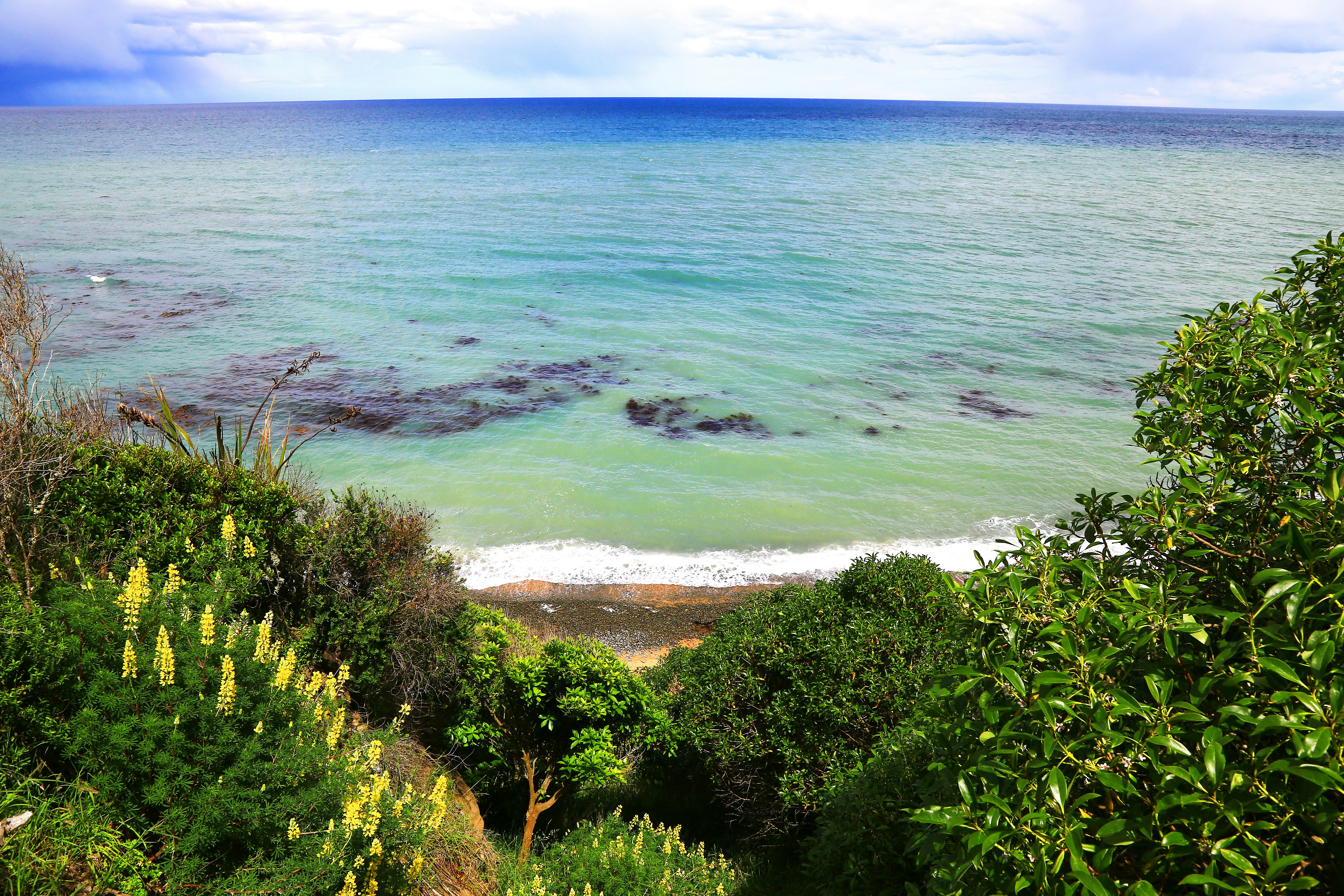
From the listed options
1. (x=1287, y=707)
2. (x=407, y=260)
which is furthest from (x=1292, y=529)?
(x=407, y=260)

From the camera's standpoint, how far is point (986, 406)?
21625 millimetres

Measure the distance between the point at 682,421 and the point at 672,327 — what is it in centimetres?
827

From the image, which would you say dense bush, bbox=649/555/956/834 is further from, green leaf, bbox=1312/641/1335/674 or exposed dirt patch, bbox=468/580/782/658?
green leaf, bbox=1312/641/1335/674

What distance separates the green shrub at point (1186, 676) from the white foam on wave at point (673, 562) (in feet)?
35.6

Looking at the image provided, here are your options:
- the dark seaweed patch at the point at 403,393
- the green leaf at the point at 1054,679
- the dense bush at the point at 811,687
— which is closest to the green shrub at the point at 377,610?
the dense bush at the point at 811,687

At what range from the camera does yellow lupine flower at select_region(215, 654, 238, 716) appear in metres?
4.43

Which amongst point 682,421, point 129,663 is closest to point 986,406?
point 682,421

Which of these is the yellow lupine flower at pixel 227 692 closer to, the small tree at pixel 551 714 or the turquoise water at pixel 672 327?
the small tree at pixel 551 714

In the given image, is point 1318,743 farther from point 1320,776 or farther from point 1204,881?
point 1204,881

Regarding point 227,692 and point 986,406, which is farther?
point 986,406

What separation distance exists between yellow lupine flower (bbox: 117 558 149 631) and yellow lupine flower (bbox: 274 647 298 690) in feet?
2.98

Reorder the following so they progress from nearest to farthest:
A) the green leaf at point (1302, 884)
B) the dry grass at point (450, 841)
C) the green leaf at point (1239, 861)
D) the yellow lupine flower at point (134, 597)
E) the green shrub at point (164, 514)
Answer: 1. the green leaf at point (1302, 884)
2. the green leaf at point (1239, 861)
3. the yellow lupine flower at point (134, 597)
4. the dry grass at point (450, 841)
5. the green shrub at point (164, 514)

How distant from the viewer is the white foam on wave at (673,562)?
13969 millimetres

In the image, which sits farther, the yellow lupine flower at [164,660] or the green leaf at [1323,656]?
the yellow lupine flower at [164,660]
